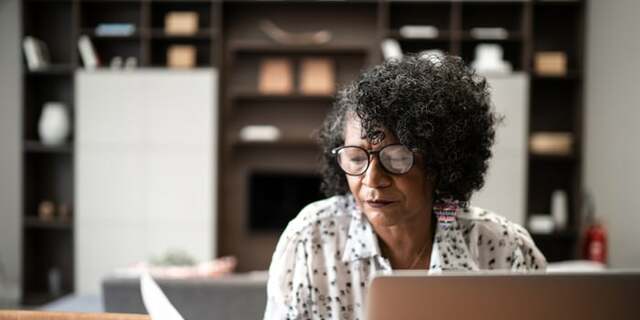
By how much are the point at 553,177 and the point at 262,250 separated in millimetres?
2351

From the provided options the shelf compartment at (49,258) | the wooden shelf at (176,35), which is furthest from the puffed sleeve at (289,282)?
the shelf compartment at (49,258)

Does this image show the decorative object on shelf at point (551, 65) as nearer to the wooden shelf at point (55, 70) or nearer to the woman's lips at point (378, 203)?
the wooden shelf at point (55, 70)

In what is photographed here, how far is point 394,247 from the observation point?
1.32 metres

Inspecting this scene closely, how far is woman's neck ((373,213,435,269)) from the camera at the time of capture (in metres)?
1.30

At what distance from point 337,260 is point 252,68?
4130mm

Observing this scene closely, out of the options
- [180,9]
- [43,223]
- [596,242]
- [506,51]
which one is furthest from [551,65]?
[43,223]

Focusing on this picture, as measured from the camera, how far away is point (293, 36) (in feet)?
17.0

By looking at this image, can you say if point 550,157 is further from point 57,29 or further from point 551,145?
point 57,29

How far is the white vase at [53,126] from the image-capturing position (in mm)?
5008

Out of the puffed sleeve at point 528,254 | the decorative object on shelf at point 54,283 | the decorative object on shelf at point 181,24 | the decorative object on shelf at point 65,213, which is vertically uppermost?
the decorative object on shelf at point 181,24

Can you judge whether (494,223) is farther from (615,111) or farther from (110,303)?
(615,111)

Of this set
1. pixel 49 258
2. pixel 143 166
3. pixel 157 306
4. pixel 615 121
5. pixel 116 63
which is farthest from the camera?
pixel 49 258

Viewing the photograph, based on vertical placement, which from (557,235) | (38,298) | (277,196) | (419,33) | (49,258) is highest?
(419,33)

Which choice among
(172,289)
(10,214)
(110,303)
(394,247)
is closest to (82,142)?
(10,214)
